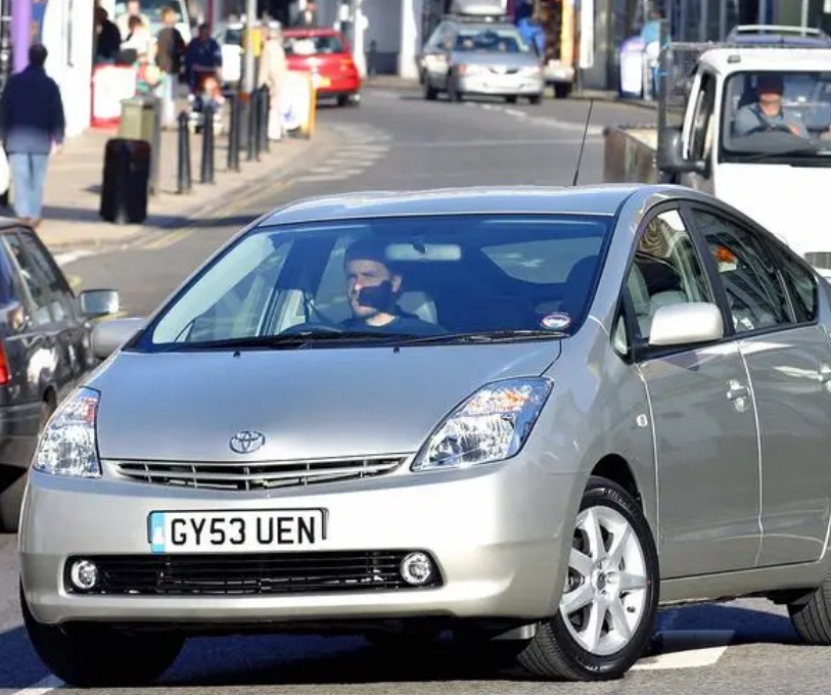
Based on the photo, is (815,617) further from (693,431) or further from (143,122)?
(143,122)

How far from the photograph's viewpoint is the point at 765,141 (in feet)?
57.8

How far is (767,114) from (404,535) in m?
11.0

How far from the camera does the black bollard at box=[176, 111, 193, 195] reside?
3400 cm

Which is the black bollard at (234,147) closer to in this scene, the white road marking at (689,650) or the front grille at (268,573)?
the white road marking at (689,650)

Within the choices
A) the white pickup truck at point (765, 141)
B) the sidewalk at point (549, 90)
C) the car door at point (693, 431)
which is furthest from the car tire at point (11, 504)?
the sidewalk at point (549, 90)

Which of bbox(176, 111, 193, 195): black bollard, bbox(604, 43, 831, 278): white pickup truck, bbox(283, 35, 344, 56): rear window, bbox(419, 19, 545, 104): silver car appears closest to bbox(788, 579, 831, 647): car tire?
bbox(604, 43, 831, 278): white pickup truck

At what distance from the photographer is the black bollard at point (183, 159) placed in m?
34.0

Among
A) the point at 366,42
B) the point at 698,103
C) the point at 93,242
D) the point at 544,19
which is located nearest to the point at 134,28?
the point at 544,19

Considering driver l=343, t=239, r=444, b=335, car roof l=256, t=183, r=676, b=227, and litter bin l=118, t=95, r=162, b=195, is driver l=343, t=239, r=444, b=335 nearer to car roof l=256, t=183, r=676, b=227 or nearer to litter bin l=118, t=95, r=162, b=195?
car roof l=256, t=183, r=676, b=227

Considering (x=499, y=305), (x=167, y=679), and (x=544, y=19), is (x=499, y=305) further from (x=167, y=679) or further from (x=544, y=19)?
(x=544, y=19)

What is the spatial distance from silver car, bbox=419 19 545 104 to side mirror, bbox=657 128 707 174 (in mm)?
40507

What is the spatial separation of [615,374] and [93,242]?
21.3 meters

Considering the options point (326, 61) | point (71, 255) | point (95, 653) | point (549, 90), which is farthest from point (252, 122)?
point (95, 653)

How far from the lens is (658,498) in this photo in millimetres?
7922
